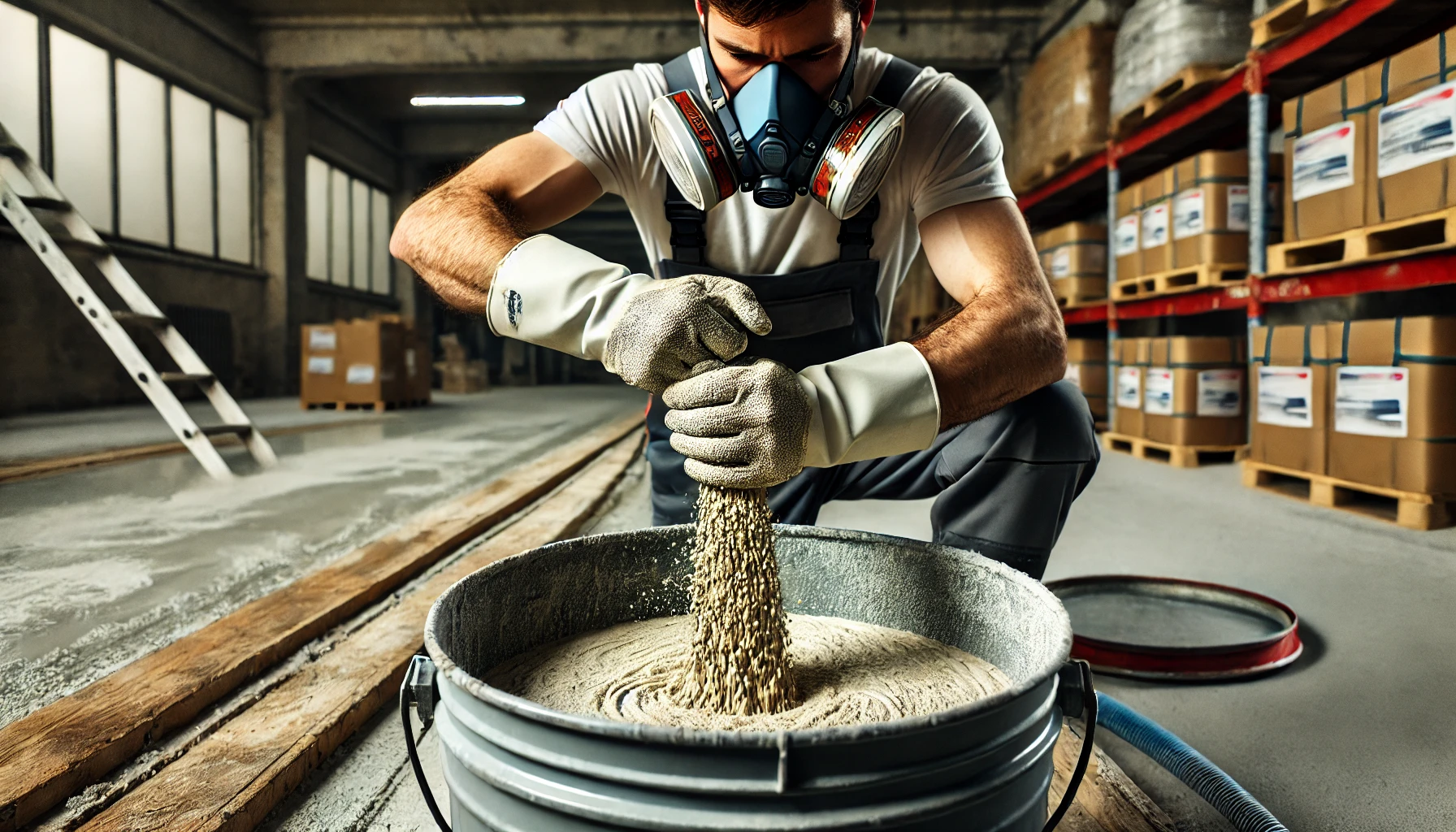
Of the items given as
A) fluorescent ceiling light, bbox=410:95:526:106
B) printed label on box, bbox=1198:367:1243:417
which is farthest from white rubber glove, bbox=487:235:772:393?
fluorescent ceiling light, bbox=410:95:526:106

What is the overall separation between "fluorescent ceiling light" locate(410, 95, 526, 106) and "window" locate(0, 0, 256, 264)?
2.38 m

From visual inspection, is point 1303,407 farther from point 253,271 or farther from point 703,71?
point 253,271

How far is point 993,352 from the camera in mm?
1191

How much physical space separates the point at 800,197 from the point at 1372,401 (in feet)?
8.44

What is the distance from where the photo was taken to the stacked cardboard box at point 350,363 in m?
7.37

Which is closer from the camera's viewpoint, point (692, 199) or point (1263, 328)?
point (692, 199)

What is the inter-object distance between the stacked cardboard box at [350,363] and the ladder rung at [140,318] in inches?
131

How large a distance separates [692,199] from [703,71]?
0.95 ft

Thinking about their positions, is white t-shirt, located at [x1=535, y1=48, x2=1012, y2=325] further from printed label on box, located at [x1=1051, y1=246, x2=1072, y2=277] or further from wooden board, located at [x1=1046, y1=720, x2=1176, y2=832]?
printed label on box, located at [x1=1051, y1=246, x2=1072, y2=277]

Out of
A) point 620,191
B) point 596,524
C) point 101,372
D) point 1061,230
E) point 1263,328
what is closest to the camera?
point 620,191

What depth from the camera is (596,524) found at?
9.98 feet

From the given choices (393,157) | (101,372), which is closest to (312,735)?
(101,372)

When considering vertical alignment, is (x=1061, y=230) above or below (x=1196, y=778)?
above

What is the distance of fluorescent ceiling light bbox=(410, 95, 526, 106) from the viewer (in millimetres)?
10414
